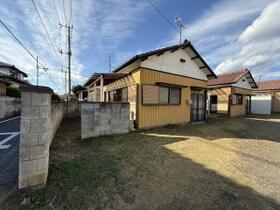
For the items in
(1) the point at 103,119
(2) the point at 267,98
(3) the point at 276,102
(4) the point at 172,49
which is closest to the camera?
(1) the point at 103,119

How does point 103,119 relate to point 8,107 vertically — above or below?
below

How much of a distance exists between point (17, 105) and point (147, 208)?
1466 centimetres

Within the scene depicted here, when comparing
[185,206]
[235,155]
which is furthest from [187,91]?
[185,206]

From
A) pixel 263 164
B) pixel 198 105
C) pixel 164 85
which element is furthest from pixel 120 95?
pixel 263 164

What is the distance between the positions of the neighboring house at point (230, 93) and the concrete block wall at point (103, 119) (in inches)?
453

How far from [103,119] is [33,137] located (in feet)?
11.5

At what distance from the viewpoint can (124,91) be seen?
9070 millimetres

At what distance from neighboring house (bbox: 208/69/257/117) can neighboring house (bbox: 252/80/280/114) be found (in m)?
3.30

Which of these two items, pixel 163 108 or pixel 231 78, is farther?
pixel 231 78

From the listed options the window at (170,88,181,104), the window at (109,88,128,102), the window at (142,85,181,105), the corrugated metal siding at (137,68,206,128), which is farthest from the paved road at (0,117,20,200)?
the window at (170,88,181,104)

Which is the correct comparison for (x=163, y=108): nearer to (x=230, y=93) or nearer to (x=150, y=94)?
(x=150, y=94)

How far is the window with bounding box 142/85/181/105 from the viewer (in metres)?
7.49

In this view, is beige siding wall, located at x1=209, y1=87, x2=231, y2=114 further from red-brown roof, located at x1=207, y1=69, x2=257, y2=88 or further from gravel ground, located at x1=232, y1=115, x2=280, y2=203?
gravel ground, located at x1=232, y1=115, x2=280, y2=203

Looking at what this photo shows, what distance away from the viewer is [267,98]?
17.5 m
